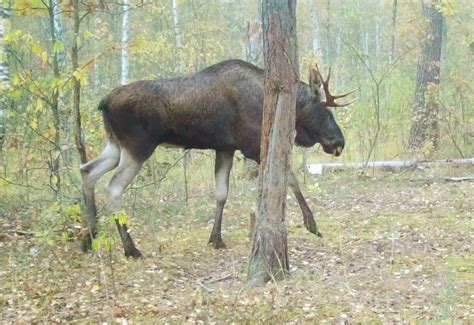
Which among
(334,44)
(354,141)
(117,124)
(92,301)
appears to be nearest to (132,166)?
(117,124)

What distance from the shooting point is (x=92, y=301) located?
5500 mm

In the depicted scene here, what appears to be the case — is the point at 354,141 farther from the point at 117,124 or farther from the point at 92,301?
the point at 92,301

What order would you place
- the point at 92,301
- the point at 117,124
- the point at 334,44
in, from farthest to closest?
→ the point at 334,44 → the point at 117,124 → the point at 92,301

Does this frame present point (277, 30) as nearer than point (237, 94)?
Yes

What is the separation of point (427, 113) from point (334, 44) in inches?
1103

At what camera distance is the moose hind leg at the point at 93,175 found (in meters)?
7.36

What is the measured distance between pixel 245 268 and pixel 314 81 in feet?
7.62

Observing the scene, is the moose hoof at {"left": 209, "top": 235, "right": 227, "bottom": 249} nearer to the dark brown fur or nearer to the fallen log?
the dark brown fur

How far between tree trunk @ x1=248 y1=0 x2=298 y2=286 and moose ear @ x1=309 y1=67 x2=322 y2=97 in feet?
6.70

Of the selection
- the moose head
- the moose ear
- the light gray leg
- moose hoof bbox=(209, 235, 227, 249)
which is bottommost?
moose hoof bbox=(209, 235, 227, 249)

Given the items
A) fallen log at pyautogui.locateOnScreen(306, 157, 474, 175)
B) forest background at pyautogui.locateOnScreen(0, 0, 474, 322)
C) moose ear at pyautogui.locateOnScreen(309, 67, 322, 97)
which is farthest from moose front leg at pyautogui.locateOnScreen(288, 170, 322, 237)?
fallen log at pyautogui.locateOnScreen(306, 157, 474, 175)

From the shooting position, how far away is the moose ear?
24.5 feet

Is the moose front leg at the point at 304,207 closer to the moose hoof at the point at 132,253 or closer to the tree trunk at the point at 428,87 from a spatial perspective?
the moose hoof at the point at 132,253

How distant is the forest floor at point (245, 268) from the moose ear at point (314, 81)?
1.65 metres
